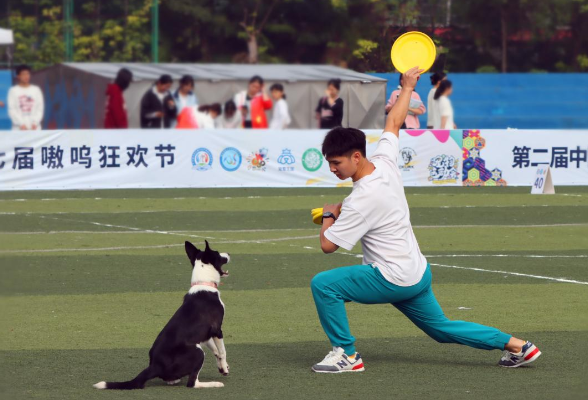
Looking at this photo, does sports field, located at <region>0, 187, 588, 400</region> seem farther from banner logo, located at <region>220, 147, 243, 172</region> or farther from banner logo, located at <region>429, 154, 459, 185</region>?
banner logo, located at <region>429, 154, 459, 185</region>

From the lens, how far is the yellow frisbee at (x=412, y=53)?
8.02 meters

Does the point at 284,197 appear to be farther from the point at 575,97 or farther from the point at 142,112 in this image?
the point at 575,97

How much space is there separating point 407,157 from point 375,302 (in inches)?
584

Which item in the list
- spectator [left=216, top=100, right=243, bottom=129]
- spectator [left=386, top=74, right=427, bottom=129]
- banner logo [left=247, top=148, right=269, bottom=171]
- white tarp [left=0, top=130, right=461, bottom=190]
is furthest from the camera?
spectator [left=216, top=100, right=243, bottom=129]

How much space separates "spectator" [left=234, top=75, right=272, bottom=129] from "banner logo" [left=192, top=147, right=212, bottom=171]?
2.87 meters

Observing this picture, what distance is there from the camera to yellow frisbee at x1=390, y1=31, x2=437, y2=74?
316 inches

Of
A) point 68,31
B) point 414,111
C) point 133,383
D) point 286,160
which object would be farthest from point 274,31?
point 133,383

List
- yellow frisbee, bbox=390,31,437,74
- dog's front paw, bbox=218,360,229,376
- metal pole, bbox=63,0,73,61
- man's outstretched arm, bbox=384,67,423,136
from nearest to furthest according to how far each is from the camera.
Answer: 1. dog's front paw, bbox=218,360,229,376
2. man's outstretched arm, bbox=384,67,423,136
3. yellow frisbee, bbox=390,31,437,74
4. metal pole, bbox=63,0,73,61

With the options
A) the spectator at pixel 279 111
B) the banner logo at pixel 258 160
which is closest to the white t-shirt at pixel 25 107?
the banner logo at pixel 258 160

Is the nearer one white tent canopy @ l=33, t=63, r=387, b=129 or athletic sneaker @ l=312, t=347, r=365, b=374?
athletic sneaker @ l=312, t=347, r=365, b=374

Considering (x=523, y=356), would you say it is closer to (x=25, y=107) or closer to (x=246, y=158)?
(x=246, y=158)

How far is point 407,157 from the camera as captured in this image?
22.0 meters

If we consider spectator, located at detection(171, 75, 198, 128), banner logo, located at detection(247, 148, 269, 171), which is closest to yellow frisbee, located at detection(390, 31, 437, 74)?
banner logo, located at detection(247, 148, 269, 171)

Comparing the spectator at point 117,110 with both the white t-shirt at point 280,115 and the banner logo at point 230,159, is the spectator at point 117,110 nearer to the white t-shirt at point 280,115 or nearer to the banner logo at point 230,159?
the banner logo at point 230,159
